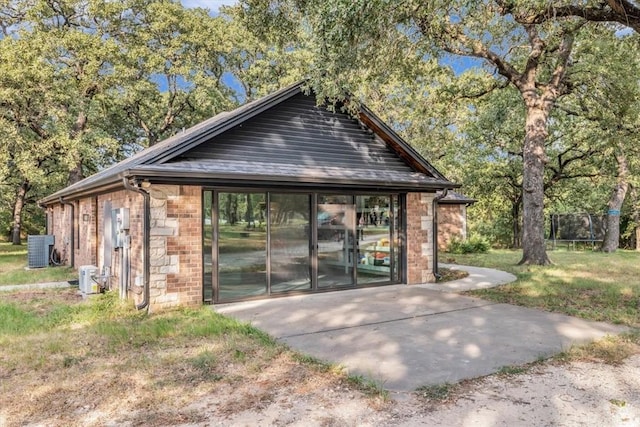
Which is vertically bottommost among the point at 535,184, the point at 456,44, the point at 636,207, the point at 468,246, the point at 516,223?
the point at 468,246

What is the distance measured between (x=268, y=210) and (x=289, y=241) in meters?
0.76

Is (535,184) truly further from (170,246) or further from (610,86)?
(170,246)

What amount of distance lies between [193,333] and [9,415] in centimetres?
245

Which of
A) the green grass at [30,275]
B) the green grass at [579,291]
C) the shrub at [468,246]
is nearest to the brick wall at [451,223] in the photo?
the shrub at [468,246]

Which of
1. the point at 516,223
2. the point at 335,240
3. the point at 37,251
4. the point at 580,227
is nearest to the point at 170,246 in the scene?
the point at 335,240

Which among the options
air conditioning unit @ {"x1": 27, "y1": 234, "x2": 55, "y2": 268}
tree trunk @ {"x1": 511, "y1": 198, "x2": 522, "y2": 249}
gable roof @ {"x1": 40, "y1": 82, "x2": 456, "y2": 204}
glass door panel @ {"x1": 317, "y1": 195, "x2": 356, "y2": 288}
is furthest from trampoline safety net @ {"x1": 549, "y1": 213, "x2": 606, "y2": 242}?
air conditioning unit @ {"x1": 27, "y1": 234, "x2": 55, "y2": 268}

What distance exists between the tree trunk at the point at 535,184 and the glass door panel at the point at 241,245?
828cm

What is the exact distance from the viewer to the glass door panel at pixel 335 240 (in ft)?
29.5

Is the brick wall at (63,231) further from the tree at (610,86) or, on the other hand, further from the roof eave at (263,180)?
the tree at (610,86)

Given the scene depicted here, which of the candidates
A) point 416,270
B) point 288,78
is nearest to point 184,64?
point 288,78

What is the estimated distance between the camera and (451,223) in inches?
768

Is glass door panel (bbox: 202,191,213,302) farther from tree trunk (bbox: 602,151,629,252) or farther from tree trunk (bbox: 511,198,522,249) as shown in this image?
tree trunk (bbox: 511,198,522,249)

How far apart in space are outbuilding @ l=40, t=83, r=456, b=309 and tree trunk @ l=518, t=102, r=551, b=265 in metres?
3.95

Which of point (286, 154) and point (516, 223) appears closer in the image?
point (286, 154)
